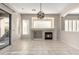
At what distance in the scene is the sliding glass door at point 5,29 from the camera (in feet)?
24.1

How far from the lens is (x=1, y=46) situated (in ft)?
23.8

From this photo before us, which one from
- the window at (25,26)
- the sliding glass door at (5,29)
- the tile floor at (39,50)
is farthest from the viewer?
the window at (25,26)

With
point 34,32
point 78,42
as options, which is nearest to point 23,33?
point 34,32

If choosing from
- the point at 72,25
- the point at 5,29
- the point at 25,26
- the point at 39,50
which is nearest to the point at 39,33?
the point at 25,26

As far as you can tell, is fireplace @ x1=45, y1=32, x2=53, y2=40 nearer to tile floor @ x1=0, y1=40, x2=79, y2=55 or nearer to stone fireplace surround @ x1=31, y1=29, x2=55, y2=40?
stone fireplace surround @ x1=31, y1=29, x2=55, y2=40

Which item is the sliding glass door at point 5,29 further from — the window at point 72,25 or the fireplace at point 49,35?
the window at point 72,25

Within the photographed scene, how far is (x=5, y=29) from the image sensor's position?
318 inches

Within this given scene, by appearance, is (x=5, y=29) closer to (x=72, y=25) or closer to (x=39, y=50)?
(x=39, y=50)

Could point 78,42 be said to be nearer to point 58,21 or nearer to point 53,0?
point 53,0

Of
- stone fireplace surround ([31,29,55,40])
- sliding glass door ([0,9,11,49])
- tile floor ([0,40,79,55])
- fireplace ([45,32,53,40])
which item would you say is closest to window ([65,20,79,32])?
stone fireplace surround ([31,29,55,40])

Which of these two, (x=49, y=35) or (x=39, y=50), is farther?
(x=49, y=35)

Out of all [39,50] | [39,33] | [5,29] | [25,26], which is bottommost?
[39,50]

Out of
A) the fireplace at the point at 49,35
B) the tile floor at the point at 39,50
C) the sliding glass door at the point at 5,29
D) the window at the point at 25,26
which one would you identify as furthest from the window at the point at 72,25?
the sliding glass door at the point at 5,29

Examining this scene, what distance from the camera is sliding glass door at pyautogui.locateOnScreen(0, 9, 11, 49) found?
734 centimetres
